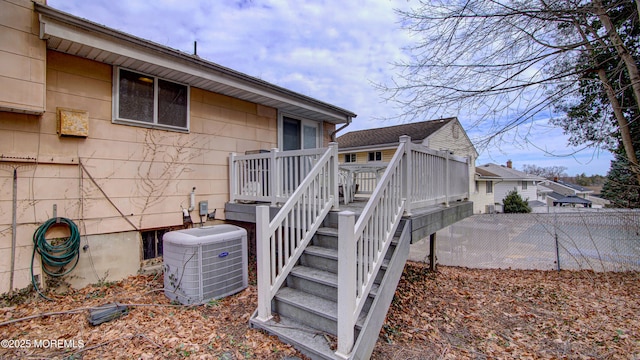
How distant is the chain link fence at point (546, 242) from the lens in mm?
6078

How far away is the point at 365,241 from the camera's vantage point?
2.64 m

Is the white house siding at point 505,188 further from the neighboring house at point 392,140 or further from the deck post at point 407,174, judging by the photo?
the deck post at point 407,174

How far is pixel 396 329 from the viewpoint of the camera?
325cm

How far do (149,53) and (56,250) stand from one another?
10.3 feet

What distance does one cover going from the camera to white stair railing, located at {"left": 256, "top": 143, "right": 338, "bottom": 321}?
9.82ft

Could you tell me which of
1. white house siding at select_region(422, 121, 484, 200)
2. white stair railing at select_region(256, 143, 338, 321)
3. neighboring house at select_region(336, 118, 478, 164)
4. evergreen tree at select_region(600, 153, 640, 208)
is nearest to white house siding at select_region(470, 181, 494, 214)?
white house siding at select_region(422, 121, 484, 200)

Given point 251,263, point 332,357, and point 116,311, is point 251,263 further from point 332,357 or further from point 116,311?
point 332,357

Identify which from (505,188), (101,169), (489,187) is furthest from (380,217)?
(505,188)

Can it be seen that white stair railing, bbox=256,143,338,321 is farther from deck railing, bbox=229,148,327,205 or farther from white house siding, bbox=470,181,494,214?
white house siding, bbox=470,181,494,214

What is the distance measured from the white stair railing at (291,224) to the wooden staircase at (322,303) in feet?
0.51

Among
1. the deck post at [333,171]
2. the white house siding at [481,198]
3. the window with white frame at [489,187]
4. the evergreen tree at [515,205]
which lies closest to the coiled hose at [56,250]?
the deck post at [333,171]

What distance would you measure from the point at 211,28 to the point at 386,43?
387cm

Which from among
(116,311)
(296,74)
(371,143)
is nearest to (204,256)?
(116,311)

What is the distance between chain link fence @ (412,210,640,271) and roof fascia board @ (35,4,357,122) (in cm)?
630
